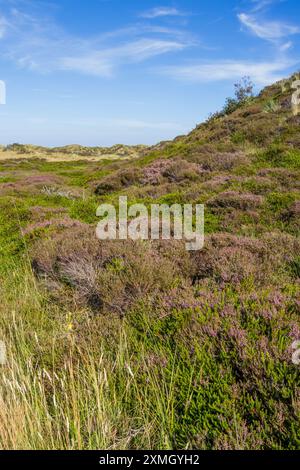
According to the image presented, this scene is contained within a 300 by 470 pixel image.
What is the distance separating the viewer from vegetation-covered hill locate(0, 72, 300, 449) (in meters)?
2.56

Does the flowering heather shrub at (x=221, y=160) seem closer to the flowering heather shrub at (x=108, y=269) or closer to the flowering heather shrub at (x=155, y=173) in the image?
the flowering heather shrub at (x=155, y=173)

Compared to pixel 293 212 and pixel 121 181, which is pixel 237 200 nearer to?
pixel 293 212

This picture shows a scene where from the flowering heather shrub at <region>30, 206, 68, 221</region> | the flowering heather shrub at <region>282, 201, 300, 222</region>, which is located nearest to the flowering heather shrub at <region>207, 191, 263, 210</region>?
the flowering heather shrub at <region>282, 201, 300, 222</region>

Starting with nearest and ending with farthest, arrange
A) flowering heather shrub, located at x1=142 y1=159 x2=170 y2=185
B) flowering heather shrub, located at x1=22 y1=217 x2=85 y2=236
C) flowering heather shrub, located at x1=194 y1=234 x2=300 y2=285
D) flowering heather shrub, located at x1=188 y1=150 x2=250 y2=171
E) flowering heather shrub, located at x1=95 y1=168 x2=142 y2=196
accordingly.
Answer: flowering heather shrub, located at x1=194 y1=234 x2=300 y2=285 < flowering heather shrub, located at x1=22 y1=217 x2=85 y2=236 < flowering heather shrub, located at x1=188 y1=150 x2=250 y2=171 < flowering heather shrub, located at x1=142 y1=159 x2=170 y2=185 < flowering heather shrub, located at x1=95 y1=168 x2=142 y2=196

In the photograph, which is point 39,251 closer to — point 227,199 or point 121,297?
point 121,297

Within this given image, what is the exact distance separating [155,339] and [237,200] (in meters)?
6.06

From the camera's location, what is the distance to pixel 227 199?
9.25 m

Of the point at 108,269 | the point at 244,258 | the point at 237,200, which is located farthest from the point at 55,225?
the point at 244,258

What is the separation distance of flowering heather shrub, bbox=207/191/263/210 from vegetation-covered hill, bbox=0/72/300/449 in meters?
0.20

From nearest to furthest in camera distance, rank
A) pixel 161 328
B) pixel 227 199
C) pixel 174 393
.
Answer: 1. pixel 174 393
2. pixel 161 328
3. pixel 227 199

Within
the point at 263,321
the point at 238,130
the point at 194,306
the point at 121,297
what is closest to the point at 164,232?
the point at 121,297

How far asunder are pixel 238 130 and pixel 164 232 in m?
12.7

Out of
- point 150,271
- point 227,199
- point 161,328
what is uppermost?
point 227,199

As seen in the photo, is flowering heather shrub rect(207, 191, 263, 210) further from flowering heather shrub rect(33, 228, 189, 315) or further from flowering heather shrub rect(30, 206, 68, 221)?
flowering heather shrub rect(30, 206, 68, 221)
